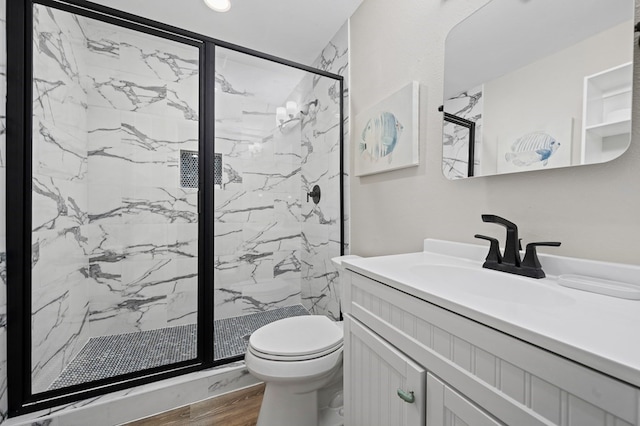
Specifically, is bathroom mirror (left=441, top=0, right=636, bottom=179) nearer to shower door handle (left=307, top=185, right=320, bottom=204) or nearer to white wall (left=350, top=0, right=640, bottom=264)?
white wall (left=350, top=0, right=640, bottom=264)

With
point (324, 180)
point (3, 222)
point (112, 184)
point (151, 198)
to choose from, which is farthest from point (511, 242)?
point (112, 184)

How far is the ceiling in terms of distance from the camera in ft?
5.51

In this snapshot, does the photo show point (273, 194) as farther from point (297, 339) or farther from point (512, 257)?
point (512, 257)

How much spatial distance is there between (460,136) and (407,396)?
934 mm

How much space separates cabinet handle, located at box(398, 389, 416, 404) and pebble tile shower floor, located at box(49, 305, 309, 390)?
1289 millimetres

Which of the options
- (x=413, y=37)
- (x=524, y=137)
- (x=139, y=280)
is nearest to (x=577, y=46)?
(x=524, y=137)

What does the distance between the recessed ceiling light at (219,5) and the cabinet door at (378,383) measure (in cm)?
194

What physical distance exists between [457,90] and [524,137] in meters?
0.35

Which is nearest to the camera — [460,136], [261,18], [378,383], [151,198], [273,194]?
[378,383]

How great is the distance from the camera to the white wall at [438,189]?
A: 69 cm

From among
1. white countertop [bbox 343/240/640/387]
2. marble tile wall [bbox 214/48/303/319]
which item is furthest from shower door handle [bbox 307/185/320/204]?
white countertop [bbox 343/240/640/387]

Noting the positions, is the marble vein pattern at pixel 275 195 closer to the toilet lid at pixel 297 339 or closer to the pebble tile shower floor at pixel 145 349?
the pebble tile shower floor at pixel 145 349

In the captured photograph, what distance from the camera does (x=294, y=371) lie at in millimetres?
1082

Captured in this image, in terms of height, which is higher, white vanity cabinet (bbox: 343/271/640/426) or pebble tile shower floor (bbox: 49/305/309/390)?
white vanity cabinet (bbox: 343/271/640/426)
